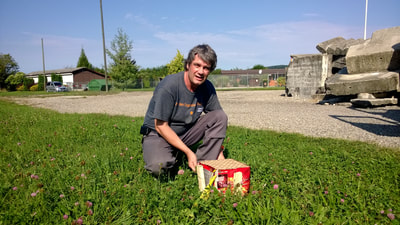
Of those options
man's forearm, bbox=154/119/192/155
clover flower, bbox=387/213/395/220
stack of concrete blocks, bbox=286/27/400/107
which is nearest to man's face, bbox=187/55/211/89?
man's forearm, bbox=154/119/192/155

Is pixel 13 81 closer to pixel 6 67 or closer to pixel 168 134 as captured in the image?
pixel 6 67

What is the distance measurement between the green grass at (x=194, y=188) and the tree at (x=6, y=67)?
176 feet

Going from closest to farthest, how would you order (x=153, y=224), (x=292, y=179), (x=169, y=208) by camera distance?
(x=153, y=224)
(x=169, y=208)
(x=292, y=179)

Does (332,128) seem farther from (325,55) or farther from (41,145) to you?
(325,55)

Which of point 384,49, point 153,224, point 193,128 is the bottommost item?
point 153,224

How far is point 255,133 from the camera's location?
17.9 ft

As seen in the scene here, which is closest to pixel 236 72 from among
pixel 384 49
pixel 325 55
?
pixel 325 55

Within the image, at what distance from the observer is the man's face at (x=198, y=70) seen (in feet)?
9.76

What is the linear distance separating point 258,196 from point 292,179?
580 millimetres

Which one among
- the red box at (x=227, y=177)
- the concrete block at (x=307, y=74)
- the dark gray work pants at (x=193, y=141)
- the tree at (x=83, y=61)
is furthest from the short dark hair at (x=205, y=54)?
Answer: the tree at (x=83, y=61)

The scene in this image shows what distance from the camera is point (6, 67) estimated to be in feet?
168

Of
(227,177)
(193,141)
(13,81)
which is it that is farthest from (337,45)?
(13,81)

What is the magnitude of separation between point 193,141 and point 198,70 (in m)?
1.01

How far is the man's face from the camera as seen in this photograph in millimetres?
2975
